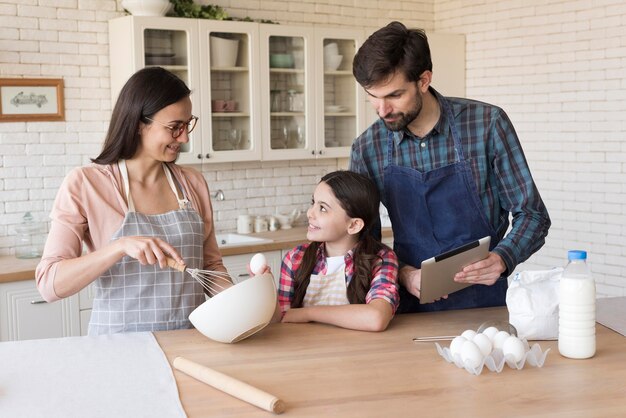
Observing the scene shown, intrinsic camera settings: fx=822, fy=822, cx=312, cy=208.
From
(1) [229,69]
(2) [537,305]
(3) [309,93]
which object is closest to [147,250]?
(2) [537,305]

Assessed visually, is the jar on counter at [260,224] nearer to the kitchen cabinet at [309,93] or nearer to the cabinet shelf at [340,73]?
the kitchen cabinet at [309,93]

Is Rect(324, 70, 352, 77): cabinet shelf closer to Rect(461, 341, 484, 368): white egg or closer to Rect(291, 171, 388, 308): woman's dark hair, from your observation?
Rect(291, 171, 388, 308): woman's dark hair

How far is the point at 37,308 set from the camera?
14.6ft

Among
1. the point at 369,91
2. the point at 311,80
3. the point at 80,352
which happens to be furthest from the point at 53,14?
the point at 80,352

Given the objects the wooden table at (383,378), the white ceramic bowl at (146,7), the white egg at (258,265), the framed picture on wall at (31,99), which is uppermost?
the white ceramic bowl at (146,7)

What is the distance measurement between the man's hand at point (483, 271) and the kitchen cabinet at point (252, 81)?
2.85 m

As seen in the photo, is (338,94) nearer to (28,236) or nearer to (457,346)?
(28,236)

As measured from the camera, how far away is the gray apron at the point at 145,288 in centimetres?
258

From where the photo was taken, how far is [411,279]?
2791 millimetres

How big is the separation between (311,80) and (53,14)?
172 cm

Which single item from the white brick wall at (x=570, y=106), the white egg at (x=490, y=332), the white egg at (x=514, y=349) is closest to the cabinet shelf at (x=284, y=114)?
the white brick wall at (x=570, y=106)

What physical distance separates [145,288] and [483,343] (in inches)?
42.5

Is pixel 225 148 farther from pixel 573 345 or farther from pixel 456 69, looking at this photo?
pixel 573 345

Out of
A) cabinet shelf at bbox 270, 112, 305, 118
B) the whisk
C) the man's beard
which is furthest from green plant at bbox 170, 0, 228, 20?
the whisk
